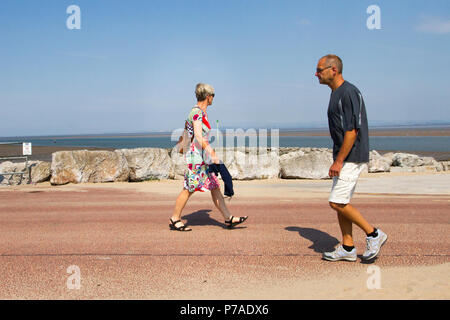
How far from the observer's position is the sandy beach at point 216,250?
12.6 ft

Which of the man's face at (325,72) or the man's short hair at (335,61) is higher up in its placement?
the man's short hair at (335,61)

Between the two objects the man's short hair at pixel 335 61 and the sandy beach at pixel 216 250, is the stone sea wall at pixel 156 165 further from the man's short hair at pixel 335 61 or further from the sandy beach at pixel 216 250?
the man's short hair at pixel 335 61

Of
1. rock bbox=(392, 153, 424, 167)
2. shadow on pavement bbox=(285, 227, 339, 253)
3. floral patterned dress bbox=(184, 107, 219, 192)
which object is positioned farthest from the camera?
rock bbox=(392, 153, 424, 167)

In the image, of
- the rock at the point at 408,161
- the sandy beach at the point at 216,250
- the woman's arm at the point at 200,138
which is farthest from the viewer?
the rock at the point at 408,161

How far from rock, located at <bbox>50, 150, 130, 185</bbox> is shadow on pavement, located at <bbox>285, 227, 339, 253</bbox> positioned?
8172mm

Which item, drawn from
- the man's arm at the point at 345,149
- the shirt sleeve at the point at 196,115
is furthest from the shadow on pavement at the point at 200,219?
the man's arm at the point at 345,149

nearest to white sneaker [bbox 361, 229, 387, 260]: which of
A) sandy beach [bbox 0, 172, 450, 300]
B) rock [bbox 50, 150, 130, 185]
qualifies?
sandy beach [bbox 0, 172, 450, 300]

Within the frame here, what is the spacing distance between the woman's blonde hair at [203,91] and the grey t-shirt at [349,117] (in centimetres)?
206

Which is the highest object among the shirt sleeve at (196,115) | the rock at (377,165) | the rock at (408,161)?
the shirt sleeve at (196,115)

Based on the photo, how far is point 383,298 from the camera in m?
3.55

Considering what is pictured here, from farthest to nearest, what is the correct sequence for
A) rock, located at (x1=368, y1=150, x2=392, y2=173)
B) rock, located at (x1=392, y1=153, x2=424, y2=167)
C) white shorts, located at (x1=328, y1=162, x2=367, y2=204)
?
rock, located at (x1=392, y1=153, x2=424, y2=167), rock, located at (x1=368, y1=150, x2=392, y2=173), white shorts, located at (x1=328, y1=162, x2=367, y2=204)

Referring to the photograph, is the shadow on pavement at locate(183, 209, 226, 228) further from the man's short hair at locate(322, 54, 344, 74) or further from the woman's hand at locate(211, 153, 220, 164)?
the man's short hair at locate(322, 54, 344, 74)

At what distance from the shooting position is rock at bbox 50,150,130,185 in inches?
502

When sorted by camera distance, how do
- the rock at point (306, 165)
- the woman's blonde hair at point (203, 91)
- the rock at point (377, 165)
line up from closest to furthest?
the woman's blonde hair at point (203, 91) < the rock at point (306, 165) < the rock at point (377, 165)
